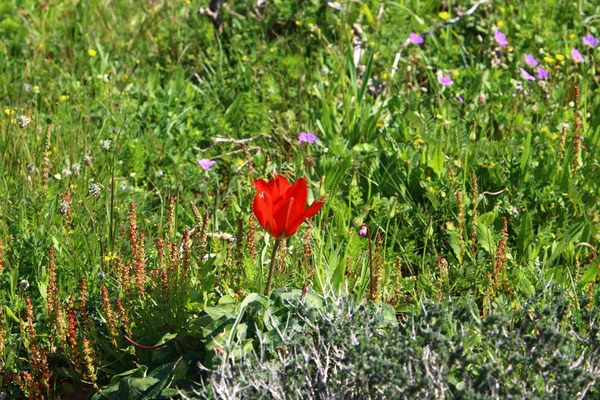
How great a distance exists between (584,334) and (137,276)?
1301 mm

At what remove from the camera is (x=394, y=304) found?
3.05 m

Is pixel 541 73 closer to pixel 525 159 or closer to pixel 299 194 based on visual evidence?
pixel 525 159

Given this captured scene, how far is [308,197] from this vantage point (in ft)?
11.5

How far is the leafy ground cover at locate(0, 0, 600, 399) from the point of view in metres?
2.40

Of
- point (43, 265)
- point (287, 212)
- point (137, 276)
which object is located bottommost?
point (43, 265)

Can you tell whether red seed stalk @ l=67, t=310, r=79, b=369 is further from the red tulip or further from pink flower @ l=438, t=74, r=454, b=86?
pink flower @ l=438, t=74, r=454, b=86

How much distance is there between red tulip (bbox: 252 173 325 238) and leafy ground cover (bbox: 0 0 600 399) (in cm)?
3

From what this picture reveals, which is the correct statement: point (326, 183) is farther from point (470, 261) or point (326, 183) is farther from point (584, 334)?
point (584, 334)

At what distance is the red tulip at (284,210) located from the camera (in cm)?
238

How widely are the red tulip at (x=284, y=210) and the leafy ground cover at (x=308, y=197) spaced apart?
0.03 m

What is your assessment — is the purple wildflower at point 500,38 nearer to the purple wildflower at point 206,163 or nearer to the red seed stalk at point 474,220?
the red seed stalk at point 474,220

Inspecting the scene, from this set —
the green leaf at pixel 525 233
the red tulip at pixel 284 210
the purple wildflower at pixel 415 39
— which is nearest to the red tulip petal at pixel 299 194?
the red tulip at pixel 284 210

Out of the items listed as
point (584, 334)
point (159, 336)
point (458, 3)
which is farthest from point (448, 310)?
point (458, 3)

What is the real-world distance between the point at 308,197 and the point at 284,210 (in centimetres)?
115
